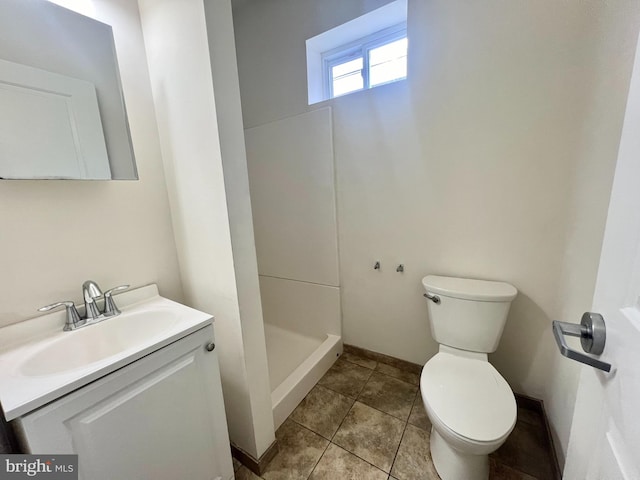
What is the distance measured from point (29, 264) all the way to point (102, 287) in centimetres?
24

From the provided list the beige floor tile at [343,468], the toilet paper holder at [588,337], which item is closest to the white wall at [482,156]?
the toilet paper holder at [588,337]

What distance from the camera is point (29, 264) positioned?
0.89 meters

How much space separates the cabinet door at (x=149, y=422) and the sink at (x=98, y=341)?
0.13 metres

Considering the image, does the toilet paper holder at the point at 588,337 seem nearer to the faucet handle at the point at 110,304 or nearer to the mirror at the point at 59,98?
the faucet handle at the point at 110,304

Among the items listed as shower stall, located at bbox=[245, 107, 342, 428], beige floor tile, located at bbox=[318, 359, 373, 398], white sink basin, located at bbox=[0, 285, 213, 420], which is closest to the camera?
white sink basin, located at bbox=[0, 285, 213, 420]

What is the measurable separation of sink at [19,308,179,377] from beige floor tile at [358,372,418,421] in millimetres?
1262

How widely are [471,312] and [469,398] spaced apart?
0.40 m

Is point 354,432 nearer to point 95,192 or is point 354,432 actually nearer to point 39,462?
point 39,462

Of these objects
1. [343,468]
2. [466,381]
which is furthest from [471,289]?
[343,468]

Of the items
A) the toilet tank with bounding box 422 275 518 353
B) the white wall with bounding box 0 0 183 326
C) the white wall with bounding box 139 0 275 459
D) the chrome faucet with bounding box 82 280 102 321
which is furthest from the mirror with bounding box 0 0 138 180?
the toilet tank with bounding box 422 275 518 353

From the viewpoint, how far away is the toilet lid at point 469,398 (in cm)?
94

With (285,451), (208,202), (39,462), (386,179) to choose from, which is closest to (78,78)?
(208,202)

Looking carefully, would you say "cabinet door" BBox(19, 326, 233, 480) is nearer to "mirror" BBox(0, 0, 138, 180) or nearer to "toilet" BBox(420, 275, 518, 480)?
"mirror" BBox(0, 0, 138, 180)

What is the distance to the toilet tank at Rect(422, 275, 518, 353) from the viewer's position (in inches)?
49.7
